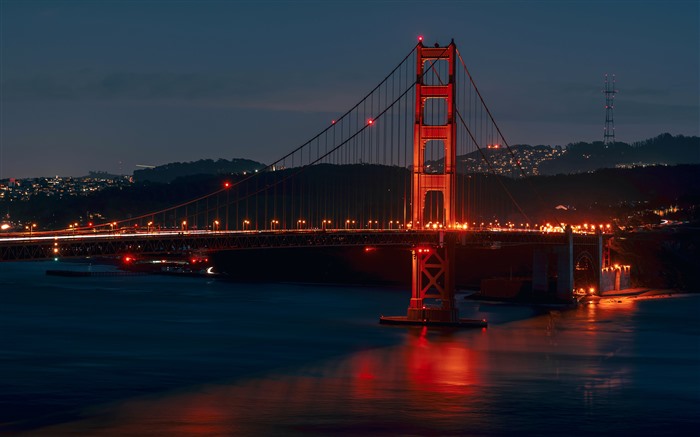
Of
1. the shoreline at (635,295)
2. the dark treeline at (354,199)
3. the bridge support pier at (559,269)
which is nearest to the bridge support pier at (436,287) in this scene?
the bridge support pier at (559,269)

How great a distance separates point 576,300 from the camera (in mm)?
66688

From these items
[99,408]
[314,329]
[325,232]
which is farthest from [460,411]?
[314,329]

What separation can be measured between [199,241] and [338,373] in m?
7.18

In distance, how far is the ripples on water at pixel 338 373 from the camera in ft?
86.5

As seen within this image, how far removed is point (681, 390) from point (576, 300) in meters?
33.9

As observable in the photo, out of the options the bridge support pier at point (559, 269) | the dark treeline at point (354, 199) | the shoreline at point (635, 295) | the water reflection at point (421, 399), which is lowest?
the water reflection at point (421, 399)

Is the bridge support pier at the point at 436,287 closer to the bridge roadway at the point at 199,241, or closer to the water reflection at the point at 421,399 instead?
the bridge roadway at the point at 199,241

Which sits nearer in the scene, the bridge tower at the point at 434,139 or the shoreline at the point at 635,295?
the bridge tower at the point at 434,139

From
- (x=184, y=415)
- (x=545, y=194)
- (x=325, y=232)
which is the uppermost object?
(x=545, y=194)

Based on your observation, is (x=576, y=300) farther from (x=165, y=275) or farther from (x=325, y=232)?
(x=165, y=275)

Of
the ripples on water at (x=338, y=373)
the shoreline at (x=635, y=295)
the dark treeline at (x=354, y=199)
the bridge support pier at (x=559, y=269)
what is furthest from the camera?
the dark treeline at (x=354, y=199)

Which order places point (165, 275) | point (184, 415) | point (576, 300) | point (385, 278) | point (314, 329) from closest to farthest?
point (184, 415)
point (314, 329)
point (576, 300)
point (385, 278)
point (165, 275)

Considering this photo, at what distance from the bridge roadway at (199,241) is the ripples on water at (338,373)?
339cm

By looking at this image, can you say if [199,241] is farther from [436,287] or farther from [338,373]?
[436,287]
